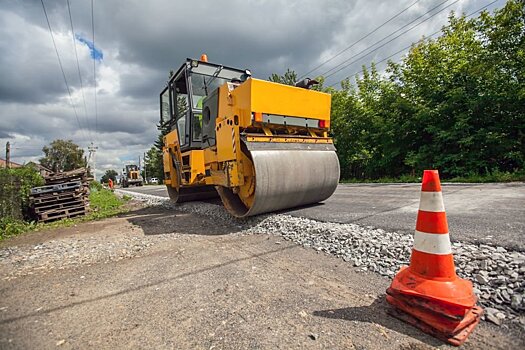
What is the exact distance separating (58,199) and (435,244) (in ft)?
31.0

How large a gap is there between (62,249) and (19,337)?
268 cm

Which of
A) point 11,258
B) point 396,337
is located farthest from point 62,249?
point 396,337

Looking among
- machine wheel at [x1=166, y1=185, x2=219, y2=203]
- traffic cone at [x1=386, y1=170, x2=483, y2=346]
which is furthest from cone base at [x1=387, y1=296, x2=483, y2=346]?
machine wheel at [x1=166, y1=185, x2=219, y2=203]

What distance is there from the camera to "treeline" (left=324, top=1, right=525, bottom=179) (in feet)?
31.9

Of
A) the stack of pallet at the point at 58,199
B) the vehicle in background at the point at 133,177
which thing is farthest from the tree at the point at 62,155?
the stack of pallet at the point at 58,199

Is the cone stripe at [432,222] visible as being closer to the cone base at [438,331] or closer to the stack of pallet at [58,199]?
the cone base at [438,331]

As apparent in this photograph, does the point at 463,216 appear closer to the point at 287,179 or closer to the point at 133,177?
the point at 287,179

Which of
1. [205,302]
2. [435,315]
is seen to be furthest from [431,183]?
[205,302]

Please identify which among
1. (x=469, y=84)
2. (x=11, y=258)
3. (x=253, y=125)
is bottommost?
(x=11, y=258)

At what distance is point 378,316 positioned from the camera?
1.78 meters

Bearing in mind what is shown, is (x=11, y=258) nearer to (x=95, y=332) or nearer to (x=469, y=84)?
(x=95, y=332)

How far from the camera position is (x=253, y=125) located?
423 cm

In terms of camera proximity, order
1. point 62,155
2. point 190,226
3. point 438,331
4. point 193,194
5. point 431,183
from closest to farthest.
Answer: point 438,331
point 431,183
point 190,226
point 193,194
point 62,155

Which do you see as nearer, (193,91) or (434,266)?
(434,266)
